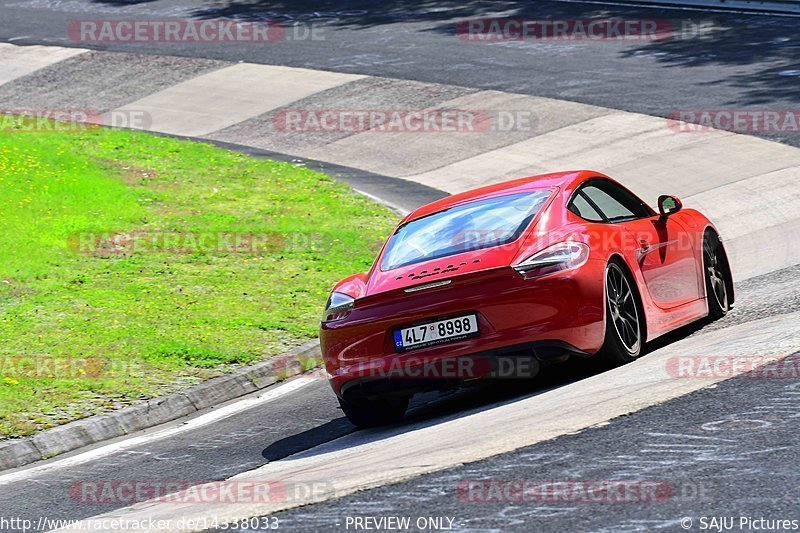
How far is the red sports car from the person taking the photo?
25.5ft

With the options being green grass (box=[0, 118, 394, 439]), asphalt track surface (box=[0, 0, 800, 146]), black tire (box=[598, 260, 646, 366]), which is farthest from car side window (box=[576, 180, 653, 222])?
asphalt track surface (box=[0, 0, 800, 146])

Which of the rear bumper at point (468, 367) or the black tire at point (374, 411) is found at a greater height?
the rear bumper at point (468, 367)

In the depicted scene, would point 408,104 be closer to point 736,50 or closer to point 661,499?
point 736,50

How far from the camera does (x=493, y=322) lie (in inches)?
306

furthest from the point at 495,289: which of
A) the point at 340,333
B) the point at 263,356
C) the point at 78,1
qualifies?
the point at 78,1

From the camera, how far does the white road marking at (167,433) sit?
8117mm

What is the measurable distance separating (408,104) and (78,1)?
15.3 meters

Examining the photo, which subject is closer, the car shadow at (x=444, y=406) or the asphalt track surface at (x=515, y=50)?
the car shadow at (x=444, y=406)

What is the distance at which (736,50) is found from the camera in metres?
23.2

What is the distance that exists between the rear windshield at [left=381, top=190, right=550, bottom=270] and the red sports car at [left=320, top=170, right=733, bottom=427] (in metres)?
0.01

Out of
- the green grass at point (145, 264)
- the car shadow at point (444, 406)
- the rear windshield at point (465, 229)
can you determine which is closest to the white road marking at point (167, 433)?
the green grass at point (145, 264)

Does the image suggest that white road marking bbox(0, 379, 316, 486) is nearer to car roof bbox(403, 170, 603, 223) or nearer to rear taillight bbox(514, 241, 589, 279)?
car roof bbox(403, 170, 603, 223)

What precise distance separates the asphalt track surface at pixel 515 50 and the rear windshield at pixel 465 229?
33.8ft

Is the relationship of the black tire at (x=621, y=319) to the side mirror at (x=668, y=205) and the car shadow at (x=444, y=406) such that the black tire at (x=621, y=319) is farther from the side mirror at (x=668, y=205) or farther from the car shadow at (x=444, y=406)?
the side mirror at (x=668, y=205)
